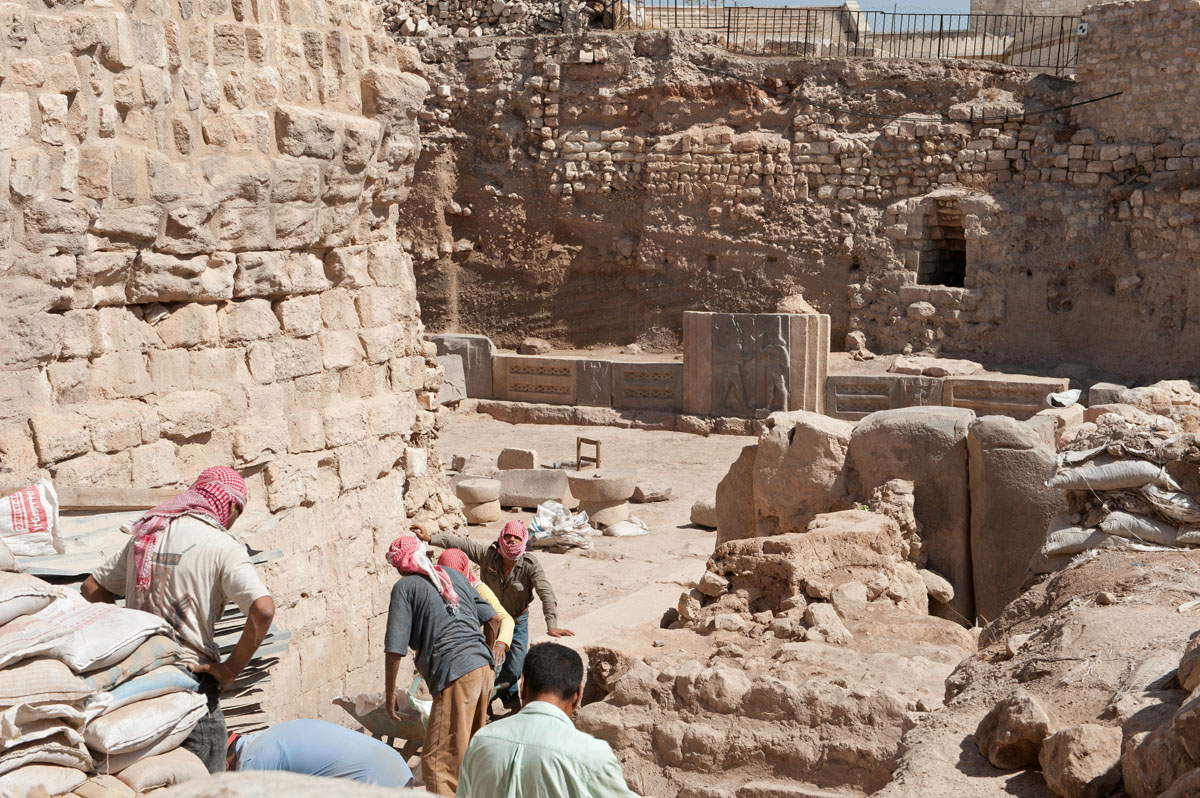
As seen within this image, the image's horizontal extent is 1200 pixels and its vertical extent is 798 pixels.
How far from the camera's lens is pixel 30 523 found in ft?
15.0

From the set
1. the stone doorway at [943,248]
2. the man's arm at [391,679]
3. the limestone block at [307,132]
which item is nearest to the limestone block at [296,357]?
the limestone block at [307,132]

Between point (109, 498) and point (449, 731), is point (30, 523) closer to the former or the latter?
point (109, 498)

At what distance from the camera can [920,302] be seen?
65.9ft

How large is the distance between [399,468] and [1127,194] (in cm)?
1543

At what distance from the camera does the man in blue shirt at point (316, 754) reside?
3.76 metres

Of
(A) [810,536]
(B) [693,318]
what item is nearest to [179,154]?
Answer: (A) [810,536]

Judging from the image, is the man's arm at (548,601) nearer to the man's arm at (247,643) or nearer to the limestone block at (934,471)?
the limestone block at (934,471)

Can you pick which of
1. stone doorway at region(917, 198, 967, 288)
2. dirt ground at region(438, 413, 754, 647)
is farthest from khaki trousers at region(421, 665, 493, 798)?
stone doorway at region(917, 198, 967, 288)

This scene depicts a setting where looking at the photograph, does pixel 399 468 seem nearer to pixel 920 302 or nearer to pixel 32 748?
pixel 32 748

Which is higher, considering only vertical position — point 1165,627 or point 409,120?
point 409,120

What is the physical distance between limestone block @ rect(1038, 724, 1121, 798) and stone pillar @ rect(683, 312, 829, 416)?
13372 millimetres

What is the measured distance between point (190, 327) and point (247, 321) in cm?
36

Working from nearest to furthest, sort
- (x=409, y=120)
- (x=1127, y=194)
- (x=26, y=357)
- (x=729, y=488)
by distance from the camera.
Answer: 1. (x=26, y=357)
2. (x=409, y=120)
3. (x=729, y=488)
4. (x=1127, y=194)

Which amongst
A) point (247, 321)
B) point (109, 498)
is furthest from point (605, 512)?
point (109, 498)
